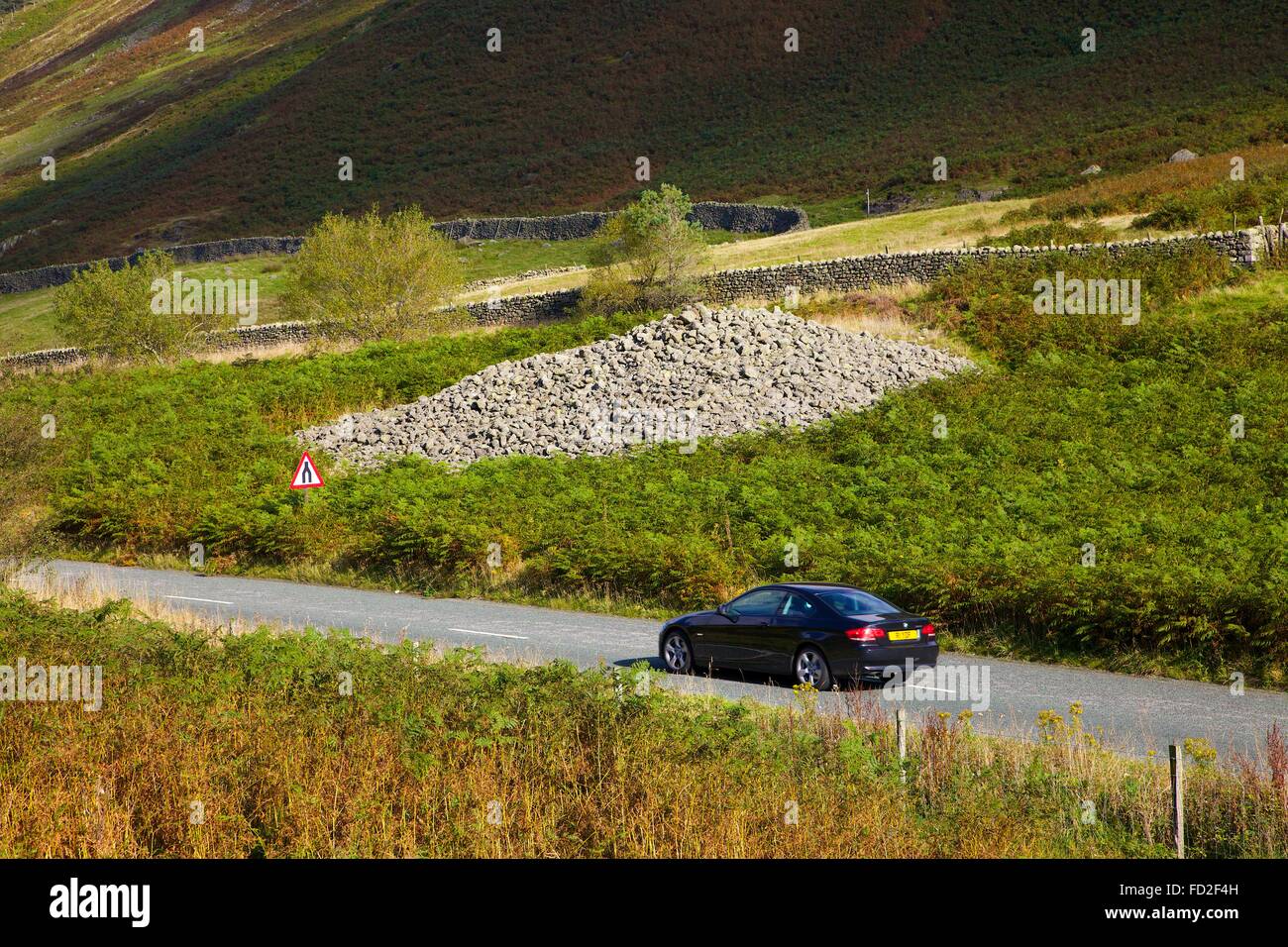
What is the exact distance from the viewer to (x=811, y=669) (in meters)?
15.1

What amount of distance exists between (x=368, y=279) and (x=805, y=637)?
40.7 metres

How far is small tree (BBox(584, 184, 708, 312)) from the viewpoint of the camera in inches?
2052

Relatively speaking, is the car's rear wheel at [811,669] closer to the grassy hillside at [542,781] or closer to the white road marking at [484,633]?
the grassy hillside at [542,781]

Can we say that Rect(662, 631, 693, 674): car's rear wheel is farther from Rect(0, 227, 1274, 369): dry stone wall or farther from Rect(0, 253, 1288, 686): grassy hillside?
Rect(0, 227, 1274, 369): dry stone wall

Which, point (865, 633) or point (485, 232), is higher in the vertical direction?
point (485, 232)

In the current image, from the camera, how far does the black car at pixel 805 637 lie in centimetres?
1479

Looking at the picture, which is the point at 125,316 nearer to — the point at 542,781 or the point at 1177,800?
the point at 542,781

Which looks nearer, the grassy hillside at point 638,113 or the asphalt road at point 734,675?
the asphalt road at point 734,675

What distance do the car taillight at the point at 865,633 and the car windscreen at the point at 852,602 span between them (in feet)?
1.36

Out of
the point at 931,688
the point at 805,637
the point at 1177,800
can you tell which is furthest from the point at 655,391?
the point at 1177,800

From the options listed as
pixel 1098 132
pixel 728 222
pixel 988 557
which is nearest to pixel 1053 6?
pixel 1098 132

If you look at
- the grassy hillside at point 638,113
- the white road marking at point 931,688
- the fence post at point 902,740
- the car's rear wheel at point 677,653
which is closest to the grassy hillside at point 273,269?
the grassy hillside at point 638,113

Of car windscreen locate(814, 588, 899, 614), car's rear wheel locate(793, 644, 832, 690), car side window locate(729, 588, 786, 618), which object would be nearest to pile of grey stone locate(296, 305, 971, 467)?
car side window locate(729, 588, 786, 618)
